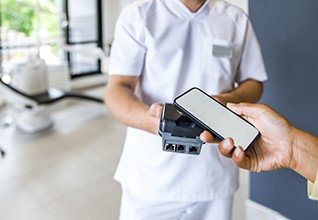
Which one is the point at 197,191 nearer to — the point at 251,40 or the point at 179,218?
the point at 179,218

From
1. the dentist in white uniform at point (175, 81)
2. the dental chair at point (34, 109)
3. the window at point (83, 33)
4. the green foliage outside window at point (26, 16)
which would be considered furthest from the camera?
the window at point (83, 33)

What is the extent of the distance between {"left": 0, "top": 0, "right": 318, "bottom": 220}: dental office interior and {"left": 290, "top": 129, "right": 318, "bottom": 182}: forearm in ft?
2.41

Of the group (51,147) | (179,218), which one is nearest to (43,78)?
(51,147)

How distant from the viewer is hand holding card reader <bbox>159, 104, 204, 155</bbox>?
2.29ft

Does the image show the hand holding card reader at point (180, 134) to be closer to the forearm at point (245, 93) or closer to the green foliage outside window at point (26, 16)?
the forearm at point (245, 93)

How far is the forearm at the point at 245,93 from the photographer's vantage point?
3.11 ft

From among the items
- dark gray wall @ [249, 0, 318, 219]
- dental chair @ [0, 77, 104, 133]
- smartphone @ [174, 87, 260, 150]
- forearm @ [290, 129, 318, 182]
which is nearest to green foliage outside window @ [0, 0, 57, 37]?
dental chair @ [0, 77, 104, 133]

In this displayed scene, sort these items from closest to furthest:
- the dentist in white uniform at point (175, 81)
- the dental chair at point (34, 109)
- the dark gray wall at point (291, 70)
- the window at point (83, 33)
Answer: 1. the dentist in white uniform at point (175, 81)
2. the dark gray wall at point (291, 70)
3. the dental chair at point (34, 109)
4. the window at point (83, 33)

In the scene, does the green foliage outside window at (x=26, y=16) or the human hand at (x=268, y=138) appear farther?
the green foliage outside window at (x=26, y=16)

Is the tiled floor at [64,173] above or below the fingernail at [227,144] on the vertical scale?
below

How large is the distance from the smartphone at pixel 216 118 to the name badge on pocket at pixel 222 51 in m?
0.27

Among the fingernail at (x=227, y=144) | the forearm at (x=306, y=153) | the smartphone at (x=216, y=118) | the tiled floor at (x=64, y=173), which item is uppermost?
the smartphone at (x=216, y=118)

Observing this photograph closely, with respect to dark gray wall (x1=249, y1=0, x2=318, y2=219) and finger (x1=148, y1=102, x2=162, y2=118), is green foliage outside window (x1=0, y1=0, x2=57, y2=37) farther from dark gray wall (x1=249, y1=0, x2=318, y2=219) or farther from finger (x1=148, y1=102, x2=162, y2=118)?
finger (x1=148, y1=102, x2=162, y2=118)

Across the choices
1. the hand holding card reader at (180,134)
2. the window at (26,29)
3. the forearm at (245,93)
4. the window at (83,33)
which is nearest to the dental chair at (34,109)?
the window at (26,29)
